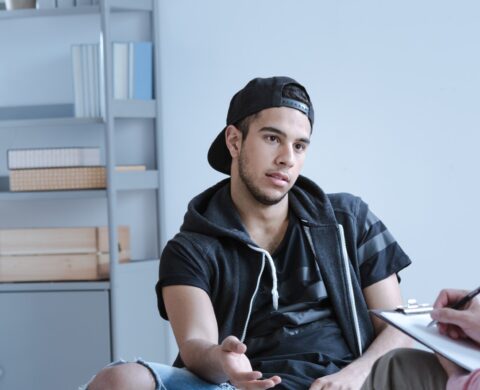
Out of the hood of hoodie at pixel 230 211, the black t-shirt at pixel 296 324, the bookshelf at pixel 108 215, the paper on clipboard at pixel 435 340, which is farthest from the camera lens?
the bookshelf at pixel 108 215

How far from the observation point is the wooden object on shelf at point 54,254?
2936mm

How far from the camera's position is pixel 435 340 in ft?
3.65

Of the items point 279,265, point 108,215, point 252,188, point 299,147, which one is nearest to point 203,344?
point 279,265

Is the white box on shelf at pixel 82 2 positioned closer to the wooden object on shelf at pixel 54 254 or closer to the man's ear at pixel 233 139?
the wooden object on shelf at pixel 54 254

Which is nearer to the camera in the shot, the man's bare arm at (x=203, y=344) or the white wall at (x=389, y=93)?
the man's bare arm at (x=203, y=344)

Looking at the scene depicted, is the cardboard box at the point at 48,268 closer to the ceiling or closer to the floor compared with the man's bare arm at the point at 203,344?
closer to the floor

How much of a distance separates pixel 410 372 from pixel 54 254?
2.01m

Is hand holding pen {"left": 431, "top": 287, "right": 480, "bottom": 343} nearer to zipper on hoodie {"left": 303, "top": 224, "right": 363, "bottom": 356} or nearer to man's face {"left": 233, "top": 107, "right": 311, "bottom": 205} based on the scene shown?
zipper on hoodie {"left": 303, "top": 224, "right": 363, "bottom": 356}

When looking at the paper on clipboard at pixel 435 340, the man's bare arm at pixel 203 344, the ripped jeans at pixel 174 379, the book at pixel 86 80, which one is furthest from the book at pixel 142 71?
the paper on clipboard at pixel 435 340

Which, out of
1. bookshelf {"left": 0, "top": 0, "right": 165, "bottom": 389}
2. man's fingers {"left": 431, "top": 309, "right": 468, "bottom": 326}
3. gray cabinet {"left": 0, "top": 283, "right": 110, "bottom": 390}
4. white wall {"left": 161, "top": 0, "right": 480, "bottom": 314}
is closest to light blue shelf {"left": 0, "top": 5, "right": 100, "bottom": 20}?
bookshelf {"left": 0, "top": 0, "right": 165, "bottom": 389}

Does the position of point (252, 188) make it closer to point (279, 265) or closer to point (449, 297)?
point (279, 265)

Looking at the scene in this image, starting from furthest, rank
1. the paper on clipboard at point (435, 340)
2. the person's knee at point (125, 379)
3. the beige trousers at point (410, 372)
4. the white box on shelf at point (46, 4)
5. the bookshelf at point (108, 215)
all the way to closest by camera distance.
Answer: the white box on shelf at point (46, 4) → the bookshelf at point (108, 215) → the person's knee at point (125, 379) → the beige trousers at point (410, 372) → the paper on clipboard at point (435, 340)

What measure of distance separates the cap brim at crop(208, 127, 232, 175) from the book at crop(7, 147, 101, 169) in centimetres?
96

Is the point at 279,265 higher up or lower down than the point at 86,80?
lower down
